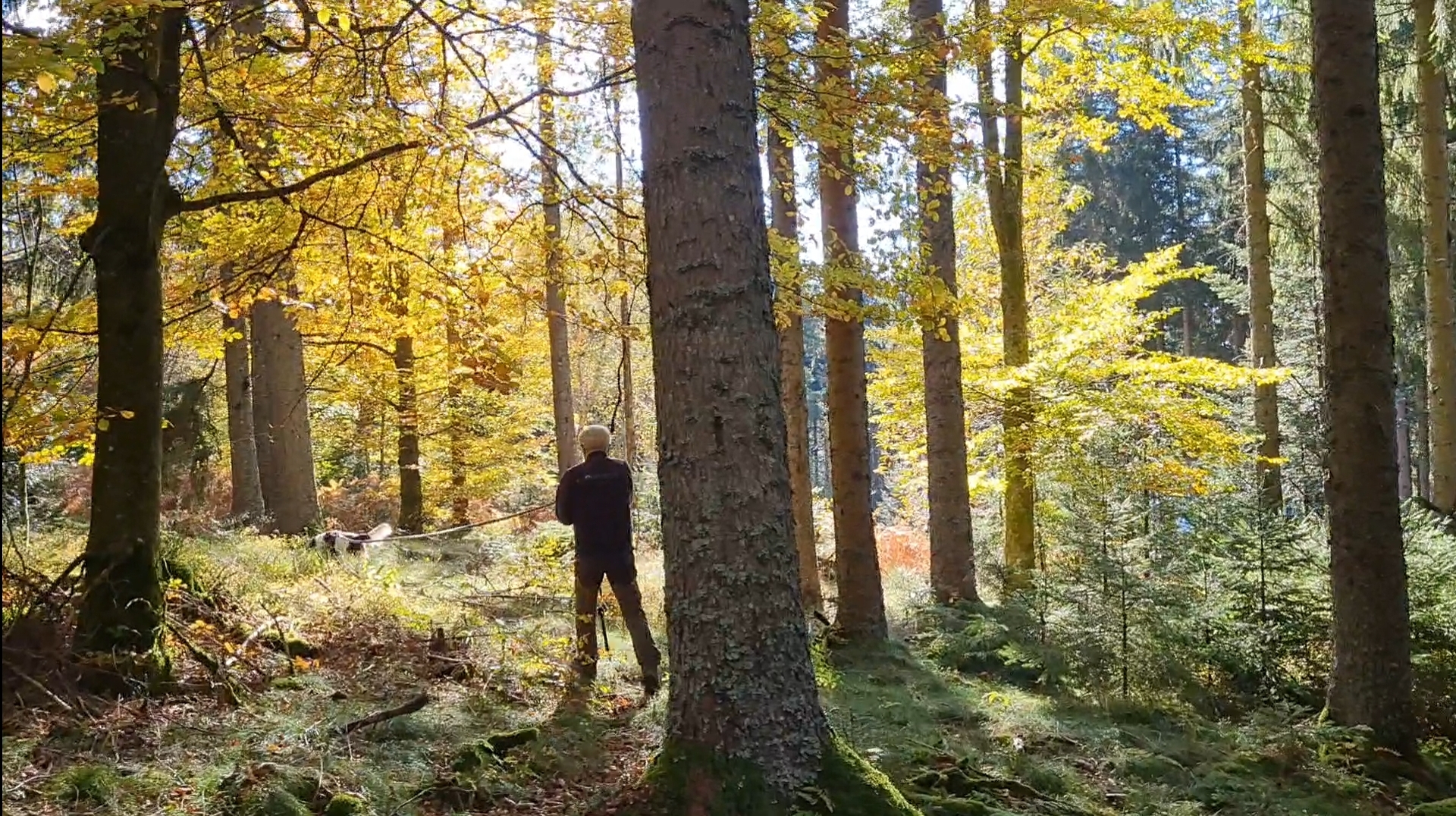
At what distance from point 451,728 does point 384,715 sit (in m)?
0.38

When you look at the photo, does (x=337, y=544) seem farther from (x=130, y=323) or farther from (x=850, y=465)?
(x=850, y=465)

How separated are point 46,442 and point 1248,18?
54.0 feet

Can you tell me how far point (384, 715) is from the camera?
4875mm

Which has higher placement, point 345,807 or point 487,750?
point 345,807

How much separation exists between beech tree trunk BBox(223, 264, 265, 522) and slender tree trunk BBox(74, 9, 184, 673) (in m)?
7.55

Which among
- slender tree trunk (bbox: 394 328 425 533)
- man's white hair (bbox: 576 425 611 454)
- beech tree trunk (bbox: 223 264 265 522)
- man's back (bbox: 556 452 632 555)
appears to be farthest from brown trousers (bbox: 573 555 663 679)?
slender tree trunk (bbox: 394 328 425 533)

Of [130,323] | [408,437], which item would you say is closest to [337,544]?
[130,323]

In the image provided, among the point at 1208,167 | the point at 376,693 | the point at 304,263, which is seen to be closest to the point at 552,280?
the point at 304,263

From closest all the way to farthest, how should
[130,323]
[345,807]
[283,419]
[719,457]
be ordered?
1. [719,457]
2. [345,807]
3. [130,323]
4. [283,419]

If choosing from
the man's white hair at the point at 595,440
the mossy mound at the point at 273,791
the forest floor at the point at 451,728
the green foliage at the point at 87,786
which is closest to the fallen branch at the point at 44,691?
the forest floor at the point at 451,728

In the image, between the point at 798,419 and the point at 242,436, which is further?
the point at 242,436

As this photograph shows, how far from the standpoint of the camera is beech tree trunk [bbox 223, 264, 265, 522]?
41.2 feet

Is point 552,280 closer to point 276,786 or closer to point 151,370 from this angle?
point 151,370

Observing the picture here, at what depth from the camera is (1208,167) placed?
3747 cm
